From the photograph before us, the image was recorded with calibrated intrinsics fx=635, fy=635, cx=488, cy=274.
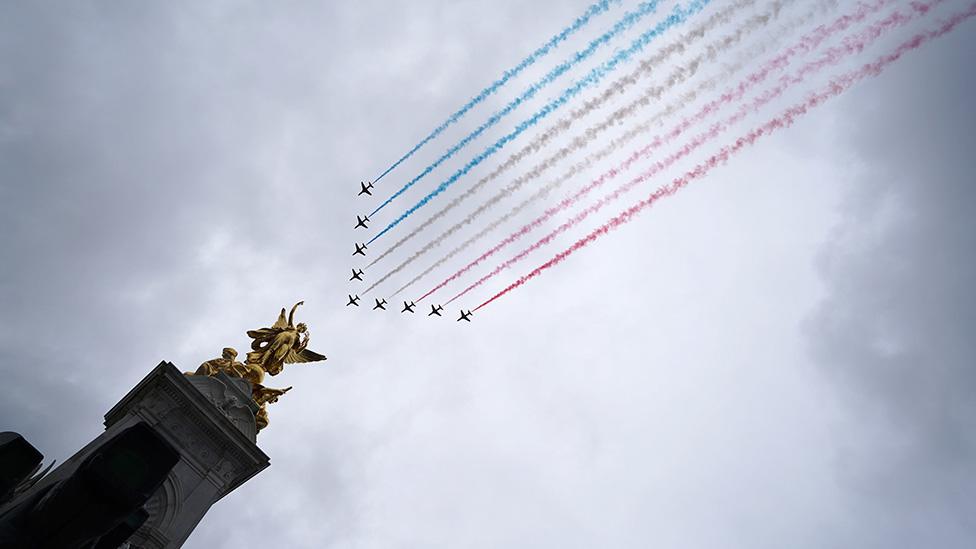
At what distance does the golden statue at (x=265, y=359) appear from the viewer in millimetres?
28087

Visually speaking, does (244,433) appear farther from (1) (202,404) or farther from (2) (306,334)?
(2) (306,334)

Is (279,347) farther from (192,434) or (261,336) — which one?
(192,434)

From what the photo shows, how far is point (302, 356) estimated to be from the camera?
32.7m

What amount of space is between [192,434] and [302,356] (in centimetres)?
866

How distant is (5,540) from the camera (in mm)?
5875

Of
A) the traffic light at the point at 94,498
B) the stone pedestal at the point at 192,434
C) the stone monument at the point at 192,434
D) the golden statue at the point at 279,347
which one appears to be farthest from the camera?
the golden statue at the point at 279,347

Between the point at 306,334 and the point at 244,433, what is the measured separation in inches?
343

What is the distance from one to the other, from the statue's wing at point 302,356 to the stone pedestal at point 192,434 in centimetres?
545

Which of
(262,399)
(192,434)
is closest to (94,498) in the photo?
(192,434)

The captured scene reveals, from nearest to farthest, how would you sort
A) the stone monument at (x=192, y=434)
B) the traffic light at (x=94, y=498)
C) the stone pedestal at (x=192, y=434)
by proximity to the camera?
1. the traffic light at (x=94, y=498)
2. the stone monument at (x=192, y=434)
3. the stone pedestal at (x=192, y=434)

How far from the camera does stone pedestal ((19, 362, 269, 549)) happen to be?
2259 centimetres

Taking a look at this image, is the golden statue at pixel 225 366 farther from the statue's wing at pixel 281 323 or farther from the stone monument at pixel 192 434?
the statue's wing at pixel 281 323

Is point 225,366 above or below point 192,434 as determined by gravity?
above

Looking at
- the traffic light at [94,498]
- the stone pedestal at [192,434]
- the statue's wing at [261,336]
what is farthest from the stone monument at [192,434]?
the traffic light at [94,498]
